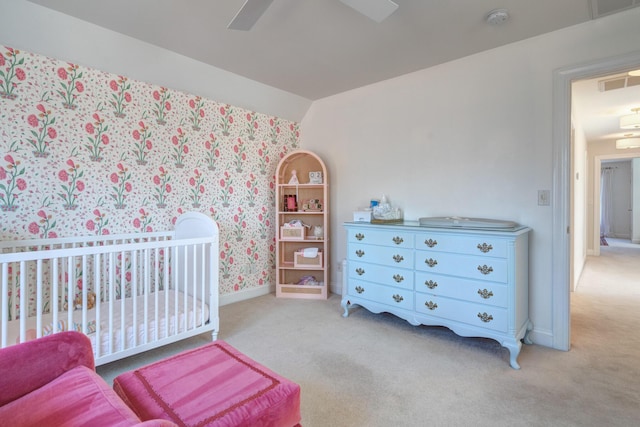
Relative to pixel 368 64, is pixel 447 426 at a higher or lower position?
lower

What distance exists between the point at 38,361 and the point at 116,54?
7.42ft

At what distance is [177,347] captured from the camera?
2.37 meters

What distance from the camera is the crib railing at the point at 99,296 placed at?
66.8 inches

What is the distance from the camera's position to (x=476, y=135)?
2674mm

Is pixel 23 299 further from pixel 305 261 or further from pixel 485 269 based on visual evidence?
pixel 485 269

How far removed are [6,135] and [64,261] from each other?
93 cm

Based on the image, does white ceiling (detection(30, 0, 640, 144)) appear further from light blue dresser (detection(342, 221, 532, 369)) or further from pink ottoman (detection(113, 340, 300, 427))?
pink ottoman (detection(113, 340, 300, 427))

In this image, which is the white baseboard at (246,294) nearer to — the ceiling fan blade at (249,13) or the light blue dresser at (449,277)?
the light blue dresser at (449,277)

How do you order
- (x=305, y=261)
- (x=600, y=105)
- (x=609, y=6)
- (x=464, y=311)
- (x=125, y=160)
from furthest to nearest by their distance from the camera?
(x=600, y=105) → (x=305, y=261) → (x=125, y=160) → (x=464, y=311) → (x=609, y=6)

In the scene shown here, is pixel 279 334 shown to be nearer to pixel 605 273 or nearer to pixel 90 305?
pixel 90 305

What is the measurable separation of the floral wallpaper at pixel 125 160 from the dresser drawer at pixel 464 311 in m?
1.98

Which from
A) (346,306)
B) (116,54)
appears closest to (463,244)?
(346,306)

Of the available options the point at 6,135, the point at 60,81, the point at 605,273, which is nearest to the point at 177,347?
the point at 6,135

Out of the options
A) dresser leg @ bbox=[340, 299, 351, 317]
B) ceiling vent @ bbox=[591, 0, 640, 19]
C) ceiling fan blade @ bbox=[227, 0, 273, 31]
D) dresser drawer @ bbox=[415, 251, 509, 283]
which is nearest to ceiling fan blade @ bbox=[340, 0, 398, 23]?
ceiling fan blade @ bbox=[227, 0, 273, 31]
